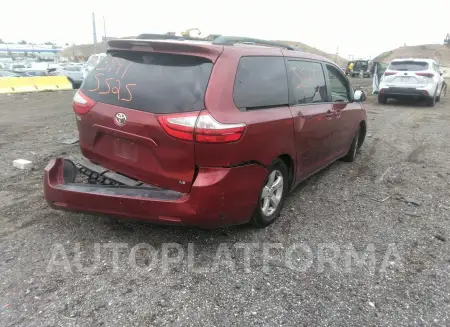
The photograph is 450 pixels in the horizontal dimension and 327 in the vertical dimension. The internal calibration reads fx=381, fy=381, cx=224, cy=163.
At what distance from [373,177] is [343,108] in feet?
3.70

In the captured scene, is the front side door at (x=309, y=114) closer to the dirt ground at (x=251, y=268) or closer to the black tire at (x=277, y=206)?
the black tire at (x=277, y=206)

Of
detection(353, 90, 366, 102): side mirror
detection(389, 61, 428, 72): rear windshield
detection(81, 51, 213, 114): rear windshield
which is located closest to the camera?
detection(81, 51, 213, 114): rear windshield

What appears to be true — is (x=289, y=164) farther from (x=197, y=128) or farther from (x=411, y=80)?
(x=411, y=80)

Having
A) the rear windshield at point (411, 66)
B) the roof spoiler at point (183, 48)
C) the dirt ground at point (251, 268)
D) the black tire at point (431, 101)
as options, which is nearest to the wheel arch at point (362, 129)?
the dirt ground at point (251, 268)

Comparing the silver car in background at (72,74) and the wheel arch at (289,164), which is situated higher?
the wheel arch at (289,164)


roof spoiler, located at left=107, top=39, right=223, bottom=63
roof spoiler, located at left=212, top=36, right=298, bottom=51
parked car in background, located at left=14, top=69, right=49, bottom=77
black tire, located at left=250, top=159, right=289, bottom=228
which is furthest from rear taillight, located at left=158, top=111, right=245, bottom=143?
parked car in background, located at left=14, top=69, right=49, bottom=77

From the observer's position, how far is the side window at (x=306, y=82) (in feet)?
12.8

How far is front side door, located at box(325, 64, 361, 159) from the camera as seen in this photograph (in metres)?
4.91

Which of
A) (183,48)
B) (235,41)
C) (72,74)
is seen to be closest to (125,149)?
(183,48)

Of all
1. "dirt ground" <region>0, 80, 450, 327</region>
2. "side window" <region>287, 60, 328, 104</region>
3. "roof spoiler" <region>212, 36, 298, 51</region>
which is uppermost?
"roof spoiler" <region>212, 36, 298, 51</region>

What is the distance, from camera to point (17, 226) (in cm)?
363

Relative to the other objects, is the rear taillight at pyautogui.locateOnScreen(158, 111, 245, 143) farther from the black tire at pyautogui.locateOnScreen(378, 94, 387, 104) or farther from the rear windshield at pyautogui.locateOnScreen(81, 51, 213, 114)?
the black tire at pyautogui.locateOnScreen(378, 94, 387, 104)

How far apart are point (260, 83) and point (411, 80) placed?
11.6 metres

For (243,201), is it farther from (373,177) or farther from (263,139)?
(373,177)
